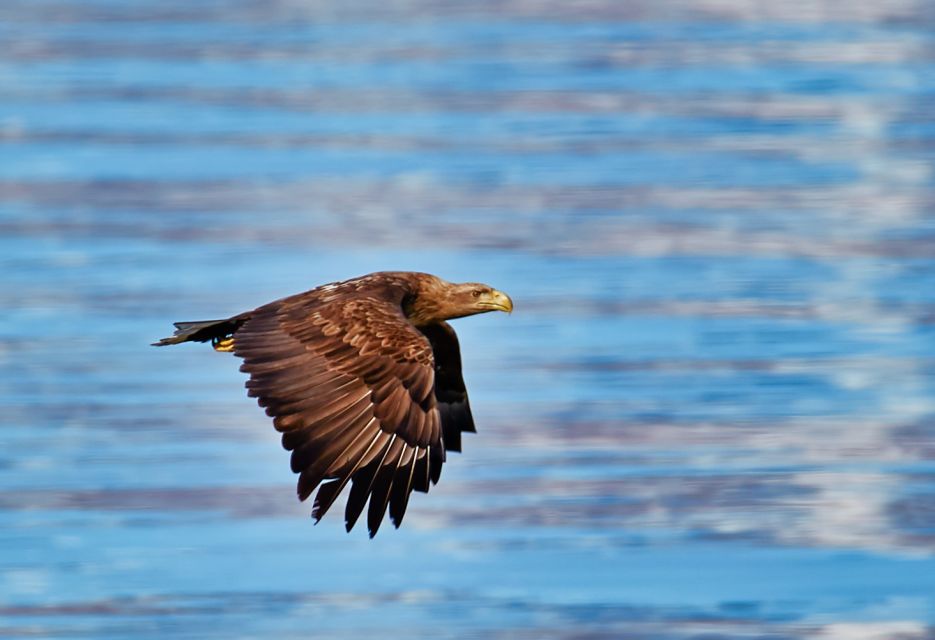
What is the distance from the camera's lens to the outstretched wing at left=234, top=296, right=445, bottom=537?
10.1 meters

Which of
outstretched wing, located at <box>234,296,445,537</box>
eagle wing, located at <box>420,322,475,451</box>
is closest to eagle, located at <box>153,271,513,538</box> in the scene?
outstretched wing, located at <box>234,296,445,537</box>

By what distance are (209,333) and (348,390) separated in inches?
48.2

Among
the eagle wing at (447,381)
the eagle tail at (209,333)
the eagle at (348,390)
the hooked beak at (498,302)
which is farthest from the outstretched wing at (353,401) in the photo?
the hooked beak at (498,302)

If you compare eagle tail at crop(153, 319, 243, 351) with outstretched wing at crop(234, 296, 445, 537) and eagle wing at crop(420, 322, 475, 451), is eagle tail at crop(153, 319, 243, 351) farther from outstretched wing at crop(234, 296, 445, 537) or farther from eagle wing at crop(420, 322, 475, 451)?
eagle wing at crop(420, 322, 475, 451)

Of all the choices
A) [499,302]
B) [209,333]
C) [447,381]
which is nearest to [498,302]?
[499,302]

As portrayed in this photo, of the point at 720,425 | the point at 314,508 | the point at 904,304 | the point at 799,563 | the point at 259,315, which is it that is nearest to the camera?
the point at 314,508

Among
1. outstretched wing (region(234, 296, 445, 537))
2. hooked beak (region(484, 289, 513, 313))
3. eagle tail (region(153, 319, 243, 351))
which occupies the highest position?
hooked beak (region(484, 289, 513, 313))

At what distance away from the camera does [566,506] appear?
52.3 ft

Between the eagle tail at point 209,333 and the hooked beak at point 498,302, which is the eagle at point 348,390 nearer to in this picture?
the eagle tail at point 209,333

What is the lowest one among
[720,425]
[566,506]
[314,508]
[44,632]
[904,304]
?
[314,508]

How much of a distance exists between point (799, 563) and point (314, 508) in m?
6.48

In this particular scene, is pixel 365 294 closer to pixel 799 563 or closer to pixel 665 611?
pixel 665 611

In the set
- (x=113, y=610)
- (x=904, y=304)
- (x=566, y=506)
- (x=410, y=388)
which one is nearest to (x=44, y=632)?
(x=113, y=610)

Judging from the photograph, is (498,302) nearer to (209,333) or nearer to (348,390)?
(209,333)
